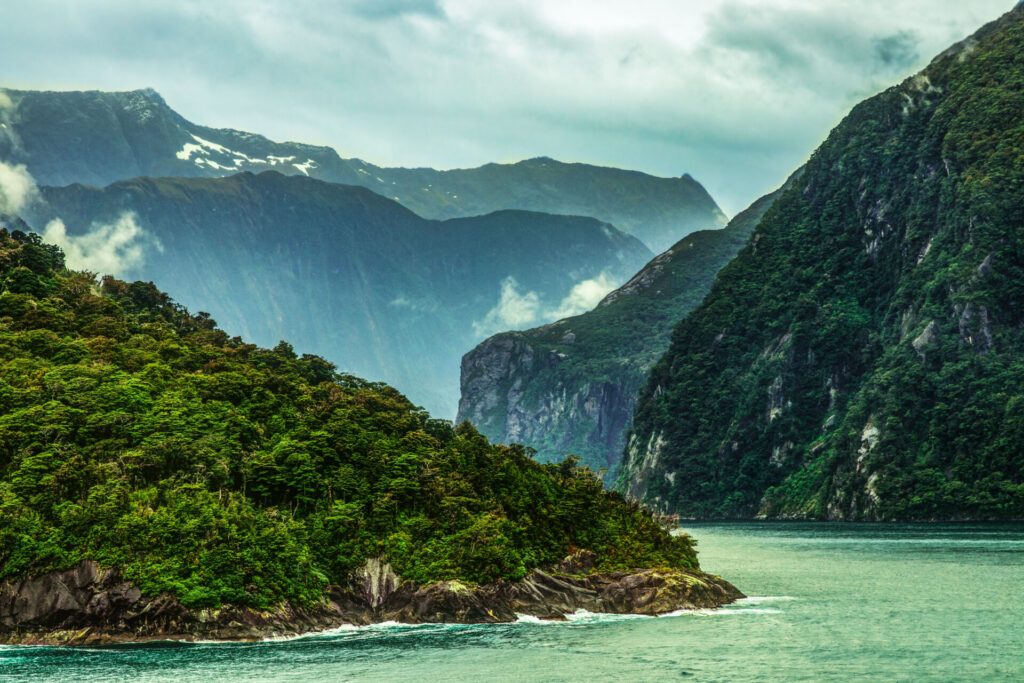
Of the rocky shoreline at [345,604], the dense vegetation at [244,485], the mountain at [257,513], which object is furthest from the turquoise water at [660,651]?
the dense vegetation at [244,485]

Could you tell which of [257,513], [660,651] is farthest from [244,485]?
[660,651]

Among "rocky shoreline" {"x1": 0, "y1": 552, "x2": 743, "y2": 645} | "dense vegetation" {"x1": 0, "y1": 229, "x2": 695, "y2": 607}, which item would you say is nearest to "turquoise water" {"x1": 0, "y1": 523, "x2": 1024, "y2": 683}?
"rocky shoreline" {"x1": 0, "y1": 552, "x2": 743, "y2": 645}

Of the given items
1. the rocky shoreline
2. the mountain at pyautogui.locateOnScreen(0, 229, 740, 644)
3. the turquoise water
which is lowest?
the turquoise water

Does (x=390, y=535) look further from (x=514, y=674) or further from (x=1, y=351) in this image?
(x=1, y=351)

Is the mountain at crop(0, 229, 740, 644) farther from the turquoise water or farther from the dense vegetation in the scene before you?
the turquoise water

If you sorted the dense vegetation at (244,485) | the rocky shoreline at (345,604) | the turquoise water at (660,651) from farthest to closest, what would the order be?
the dense vegetation at (244,485), the rocky shoreline at (345,604), the turquoise water at (660,651)

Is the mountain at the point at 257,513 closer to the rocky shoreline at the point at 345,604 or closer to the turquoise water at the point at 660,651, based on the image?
the rocky shoreline at the point at 345,604

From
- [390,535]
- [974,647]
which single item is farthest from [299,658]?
[974,647]
